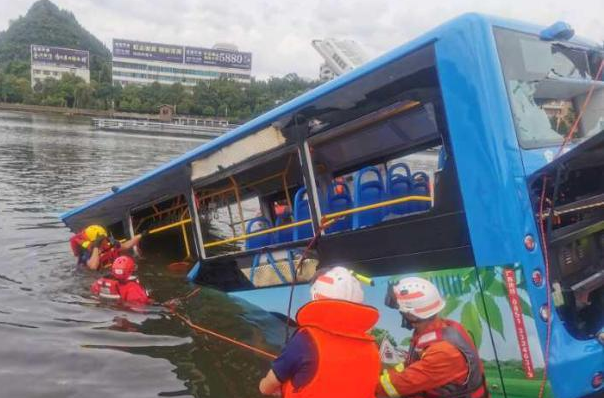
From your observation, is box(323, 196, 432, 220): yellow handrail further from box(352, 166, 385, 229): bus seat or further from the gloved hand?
the gloved hand

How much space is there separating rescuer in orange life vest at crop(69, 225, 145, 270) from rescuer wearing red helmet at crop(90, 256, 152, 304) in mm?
1113

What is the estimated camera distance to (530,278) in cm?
371

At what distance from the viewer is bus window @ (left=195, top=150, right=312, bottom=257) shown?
615 centimetres

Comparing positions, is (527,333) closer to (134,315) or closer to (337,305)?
(337,305)

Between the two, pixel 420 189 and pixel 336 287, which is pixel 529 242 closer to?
pixel 336 287

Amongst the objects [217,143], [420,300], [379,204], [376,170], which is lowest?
[420,300]

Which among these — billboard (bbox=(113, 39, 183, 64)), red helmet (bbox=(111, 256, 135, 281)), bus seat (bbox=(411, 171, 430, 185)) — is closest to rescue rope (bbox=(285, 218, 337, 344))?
bus seat (bbox=(411, 171, 430, 185))

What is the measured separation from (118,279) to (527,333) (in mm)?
5377

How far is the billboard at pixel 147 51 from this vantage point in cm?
11488

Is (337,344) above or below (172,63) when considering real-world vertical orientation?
below

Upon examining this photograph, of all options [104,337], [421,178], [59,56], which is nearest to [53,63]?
[59,56]

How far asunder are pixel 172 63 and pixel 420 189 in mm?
122145

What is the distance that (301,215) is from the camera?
20.1 feet

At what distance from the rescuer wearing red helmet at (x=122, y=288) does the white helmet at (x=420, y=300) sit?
475 centimetres
